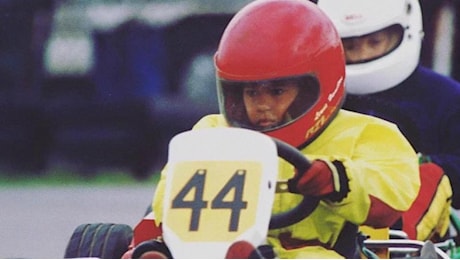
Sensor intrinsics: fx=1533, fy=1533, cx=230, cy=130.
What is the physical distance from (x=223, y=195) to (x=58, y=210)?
3.92m

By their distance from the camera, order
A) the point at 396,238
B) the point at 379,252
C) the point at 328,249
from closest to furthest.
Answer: the point at 328,249 → the point at 379,252 → the point at 396,238

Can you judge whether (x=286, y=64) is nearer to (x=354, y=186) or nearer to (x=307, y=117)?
(x=307, y=117)

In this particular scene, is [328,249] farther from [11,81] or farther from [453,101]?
[11,81]

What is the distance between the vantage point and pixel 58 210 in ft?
21.4

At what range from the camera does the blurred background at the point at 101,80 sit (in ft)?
20.8

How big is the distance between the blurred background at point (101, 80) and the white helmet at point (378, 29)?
176 centimetres

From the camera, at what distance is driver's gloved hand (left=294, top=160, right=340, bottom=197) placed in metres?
2.76

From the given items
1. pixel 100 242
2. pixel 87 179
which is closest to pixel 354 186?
pixel 100 242

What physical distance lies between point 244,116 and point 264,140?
0.33 metres

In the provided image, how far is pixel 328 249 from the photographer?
300cm

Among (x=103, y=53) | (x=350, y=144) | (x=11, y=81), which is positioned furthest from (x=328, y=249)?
(x=11, y=81)

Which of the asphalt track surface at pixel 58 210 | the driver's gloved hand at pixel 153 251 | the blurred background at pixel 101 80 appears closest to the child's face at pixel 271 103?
the driver's gloved hand at pixel 153 251

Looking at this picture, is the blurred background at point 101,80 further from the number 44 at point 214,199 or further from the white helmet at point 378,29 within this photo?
the number 44 at point 214,199

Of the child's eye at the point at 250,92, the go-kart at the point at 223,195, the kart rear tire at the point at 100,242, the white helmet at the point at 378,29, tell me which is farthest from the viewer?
the white helmet at the point at 378,29
